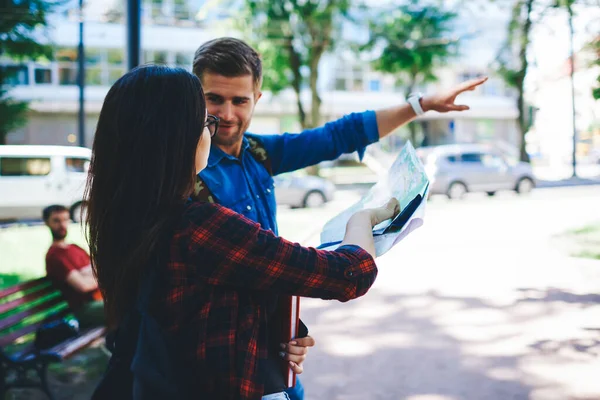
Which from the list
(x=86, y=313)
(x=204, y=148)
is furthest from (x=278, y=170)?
(x=86, y=313)

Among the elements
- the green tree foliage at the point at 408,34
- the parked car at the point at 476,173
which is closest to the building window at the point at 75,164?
the parked car at the point at 476,173

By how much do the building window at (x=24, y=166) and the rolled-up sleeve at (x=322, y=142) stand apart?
503 inches

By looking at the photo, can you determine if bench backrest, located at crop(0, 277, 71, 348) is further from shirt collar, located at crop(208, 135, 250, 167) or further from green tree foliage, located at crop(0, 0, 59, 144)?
green tree foliage, located at crop(0, 0, 59, 144)

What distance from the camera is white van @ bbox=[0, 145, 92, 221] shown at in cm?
1352

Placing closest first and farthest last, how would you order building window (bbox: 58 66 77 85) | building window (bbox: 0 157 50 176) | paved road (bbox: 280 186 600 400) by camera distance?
paved road (bbox: 280 186 600 400), building window (bbox: 0 157 50 176), building window (bbox: 58 66 77 85)

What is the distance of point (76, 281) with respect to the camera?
4344 mm

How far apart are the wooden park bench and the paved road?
5.16ft

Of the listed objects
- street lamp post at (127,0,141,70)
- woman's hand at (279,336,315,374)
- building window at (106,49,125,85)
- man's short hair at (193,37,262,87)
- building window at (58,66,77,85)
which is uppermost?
building window at (106,49,125,85)

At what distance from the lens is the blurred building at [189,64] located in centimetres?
2216

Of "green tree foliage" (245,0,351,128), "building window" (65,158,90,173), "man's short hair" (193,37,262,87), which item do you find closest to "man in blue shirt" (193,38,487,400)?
"man's short hair" (193,37,262,87)

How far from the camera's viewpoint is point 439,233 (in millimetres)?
10195

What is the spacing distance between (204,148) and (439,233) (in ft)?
30.6

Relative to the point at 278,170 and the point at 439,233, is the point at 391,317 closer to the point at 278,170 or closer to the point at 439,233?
the point at 278,170

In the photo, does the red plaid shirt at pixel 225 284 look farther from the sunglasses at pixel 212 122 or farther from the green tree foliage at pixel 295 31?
the green tree foliage at pixel 295 31
